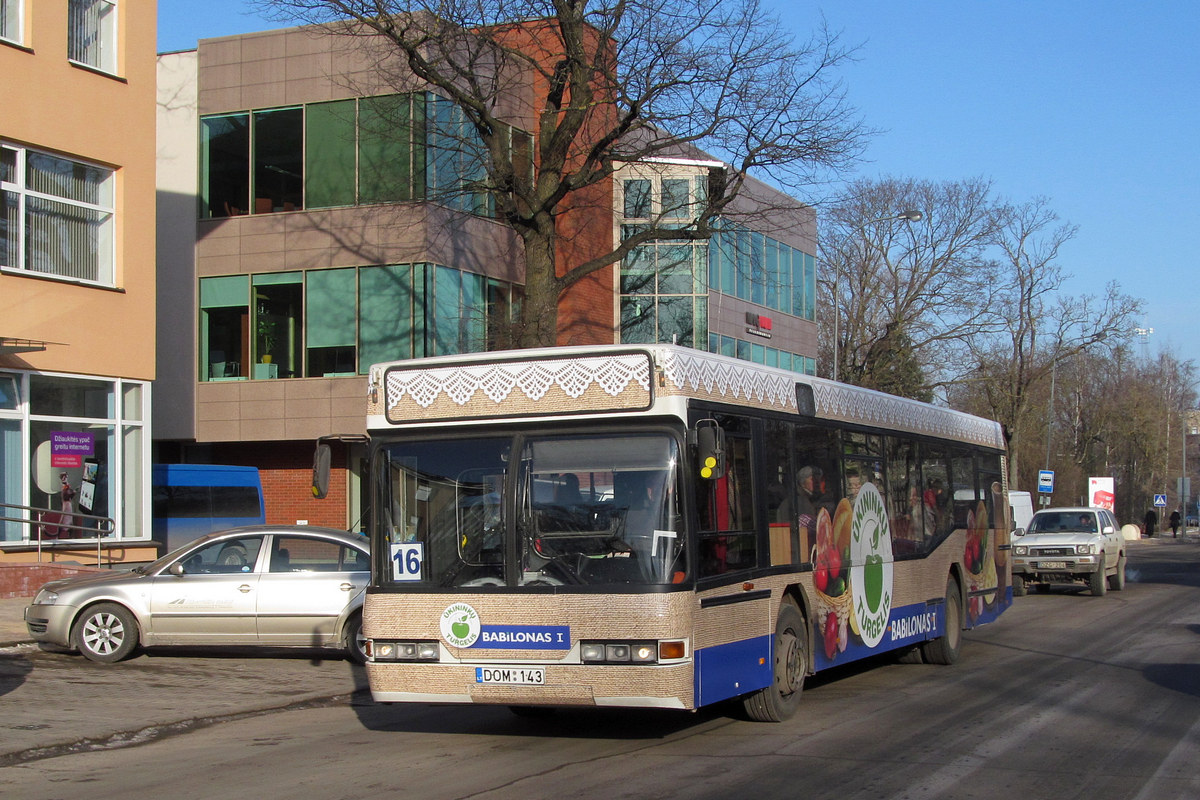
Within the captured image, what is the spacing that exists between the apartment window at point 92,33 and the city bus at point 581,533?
16314mm

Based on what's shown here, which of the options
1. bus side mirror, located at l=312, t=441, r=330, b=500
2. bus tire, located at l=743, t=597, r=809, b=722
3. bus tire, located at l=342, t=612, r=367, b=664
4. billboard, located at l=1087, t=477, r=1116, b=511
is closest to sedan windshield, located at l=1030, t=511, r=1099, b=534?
bus tire, located at l=342, t=612, r=367, b=664

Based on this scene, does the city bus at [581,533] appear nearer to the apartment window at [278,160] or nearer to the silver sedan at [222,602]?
the silver sedan at [222,602]

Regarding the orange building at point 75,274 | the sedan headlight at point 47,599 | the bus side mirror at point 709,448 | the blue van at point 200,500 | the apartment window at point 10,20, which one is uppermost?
the apartment window at point 10,20

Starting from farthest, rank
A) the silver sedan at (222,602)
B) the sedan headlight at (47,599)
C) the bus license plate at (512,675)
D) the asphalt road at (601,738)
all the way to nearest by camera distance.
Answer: the sedan headlight at (47,599) < the silver sedan at (222,602) < the bus license plate at (512,675) < the asphalt road at (601,738)

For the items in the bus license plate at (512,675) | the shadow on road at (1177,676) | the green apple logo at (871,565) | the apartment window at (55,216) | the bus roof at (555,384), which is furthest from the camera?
the apartment window at (55,216)

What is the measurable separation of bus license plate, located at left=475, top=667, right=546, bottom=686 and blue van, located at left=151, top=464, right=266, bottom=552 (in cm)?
1894

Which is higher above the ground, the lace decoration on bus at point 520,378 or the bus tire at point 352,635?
the lace decoration on bus at point 520,378

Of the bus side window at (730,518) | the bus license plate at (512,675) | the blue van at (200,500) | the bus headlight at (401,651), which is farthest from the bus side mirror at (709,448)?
the blue van at (200,500)

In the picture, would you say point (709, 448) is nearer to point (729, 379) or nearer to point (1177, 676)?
point (729, 379)

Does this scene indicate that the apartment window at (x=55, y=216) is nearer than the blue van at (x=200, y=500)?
Yes

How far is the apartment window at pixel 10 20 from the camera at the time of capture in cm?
2094

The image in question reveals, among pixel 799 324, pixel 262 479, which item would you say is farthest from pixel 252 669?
pixel 799 324

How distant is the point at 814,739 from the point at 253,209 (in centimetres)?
2521

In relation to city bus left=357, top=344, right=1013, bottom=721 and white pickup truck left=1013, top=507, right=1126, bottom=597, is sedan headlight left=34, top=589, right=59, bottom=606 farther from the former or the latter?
white pickup truck left=1013, top=507, right=1126, bottom=597
